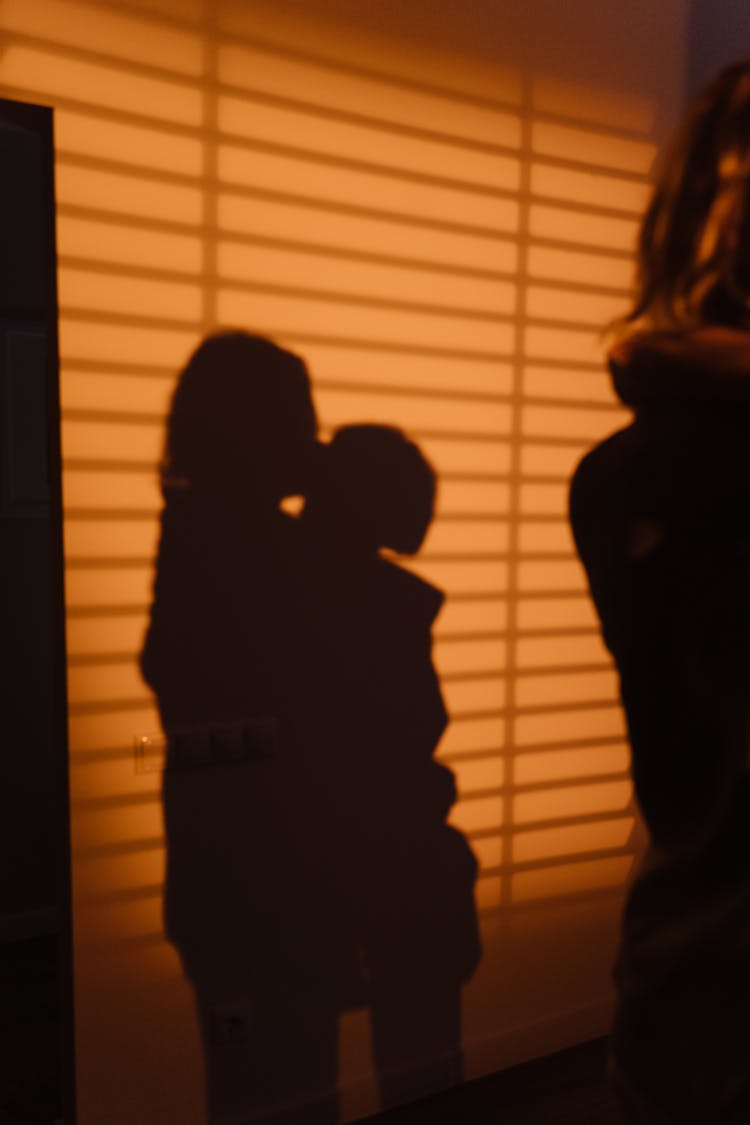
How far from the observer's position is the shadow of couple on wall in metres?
1.96

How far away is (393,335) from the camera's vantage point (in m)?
2.13

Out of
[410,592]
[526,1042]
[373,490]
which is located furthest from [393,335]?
[526,1042]

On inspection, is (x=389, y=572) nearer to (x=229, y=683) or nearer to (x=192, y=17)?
(x=229, y=683)

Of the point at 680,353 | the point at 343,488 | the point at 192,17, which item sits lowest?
the point at 343,488

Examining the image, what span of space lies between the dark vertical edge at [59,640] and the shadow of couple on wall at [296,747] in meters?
0.19

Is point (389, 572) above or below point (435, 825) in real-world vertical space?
above

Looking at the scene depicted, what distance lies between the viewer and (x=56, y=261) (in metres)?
1.77

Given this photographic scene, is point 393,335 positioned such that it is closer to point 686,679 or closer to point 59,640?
point 59,640

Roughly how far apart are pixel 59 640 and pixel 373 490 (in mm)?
741

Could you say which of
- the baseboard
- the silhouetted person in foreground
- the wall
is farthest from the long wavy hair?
the baseboard

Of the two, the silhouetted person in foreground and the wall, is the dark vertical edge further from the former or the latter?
the wall

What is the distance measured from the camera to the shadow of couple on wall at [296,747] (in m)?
1.96

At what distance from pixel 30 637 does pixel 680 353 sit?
273cm

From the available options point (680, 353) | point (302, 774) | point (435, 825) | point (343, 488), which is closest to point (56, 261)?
point (343, 488)
